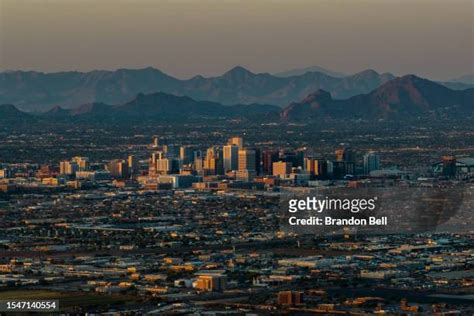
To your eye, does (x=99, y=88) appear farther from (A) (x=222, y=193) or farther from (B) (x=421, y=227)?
(B) (x=421, y=227)

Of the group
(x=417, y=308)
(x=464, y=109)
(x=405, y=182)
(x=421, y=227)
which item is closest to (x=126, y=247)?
(x=421, y=227)

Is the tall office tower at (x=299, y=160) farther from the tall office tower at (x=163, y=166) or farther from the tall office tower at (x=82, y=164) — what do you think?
the tall office tower at (x=82, y=164)

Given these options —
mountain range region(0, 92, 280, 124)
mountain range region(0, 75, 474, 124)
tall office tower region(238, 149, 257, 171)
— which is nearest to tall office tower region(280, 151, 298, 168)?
tall office tower region(238, 149, 257, 171)

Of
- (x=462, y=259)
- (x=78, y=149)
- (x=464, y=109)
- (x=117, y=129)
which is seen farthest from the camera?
(x=464, y=109)

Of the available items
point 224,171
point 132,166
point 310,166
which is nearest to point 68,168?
point 132,166

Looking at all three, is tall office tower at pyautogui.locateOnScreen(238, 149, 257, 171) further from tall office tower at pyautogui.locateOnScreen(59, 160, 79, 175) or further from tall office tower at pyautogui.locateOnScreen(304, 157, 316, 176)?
tall office tower at pyautogui.locateOnScreen(59, 160, 79, 175)

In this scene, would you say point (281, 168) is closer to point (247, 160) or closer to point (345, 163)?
point (345, 163)
